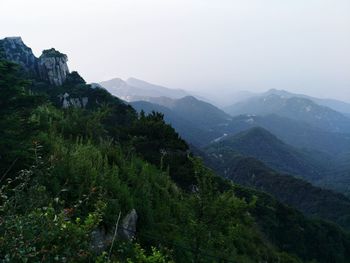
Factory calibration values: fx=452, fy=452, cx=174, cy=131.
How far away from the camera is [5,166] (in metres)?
9.17

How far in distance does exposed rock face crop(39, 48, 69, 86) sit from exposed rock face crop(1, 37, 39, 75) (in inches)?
47.1

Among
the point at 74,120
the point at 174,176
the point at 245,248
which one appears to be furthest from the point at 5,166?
the point at 174,176

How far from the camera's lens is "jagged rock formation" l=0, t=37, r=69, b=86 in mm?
74438

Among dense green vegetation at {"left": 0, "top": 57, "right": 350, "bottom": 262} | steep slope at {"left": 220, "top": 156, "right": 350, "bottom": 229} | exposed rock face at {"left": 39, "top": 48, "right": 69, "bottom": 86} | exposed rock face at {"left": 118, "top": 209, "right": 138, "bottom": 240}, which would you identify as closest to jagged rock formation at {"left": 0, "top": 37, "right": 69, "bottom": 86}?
exposed rock face at {"left": 39, "top": 48, "right": 69, "bottom": 86}

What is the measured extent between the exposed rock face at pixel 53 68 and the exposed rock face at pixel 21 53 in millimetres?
1195

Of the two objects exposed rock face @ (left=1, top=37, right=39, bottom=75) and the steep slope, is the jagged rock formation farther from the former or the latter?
the steep slope

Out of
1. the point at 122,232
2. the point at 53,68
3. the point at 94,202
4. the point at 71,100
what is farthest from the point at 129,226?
the point at 53,68

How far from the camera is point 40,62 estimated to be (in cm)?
7719

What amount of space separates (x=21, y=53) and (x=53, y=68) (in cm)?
647

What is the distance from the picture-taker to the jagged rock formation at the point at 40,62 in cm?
7444

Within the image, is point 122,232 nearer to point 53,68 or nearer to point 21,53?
point 53,68

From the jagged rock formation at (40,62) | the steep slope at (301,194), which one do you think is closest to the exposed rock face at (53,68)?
the jagged rock formation at (40,62)

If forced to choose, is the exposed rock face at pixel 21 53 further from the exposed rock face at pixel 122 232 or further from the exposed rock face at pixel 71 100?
the exposed rock face at pixel 122 232

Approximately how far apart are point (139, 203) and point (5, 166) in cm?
309
